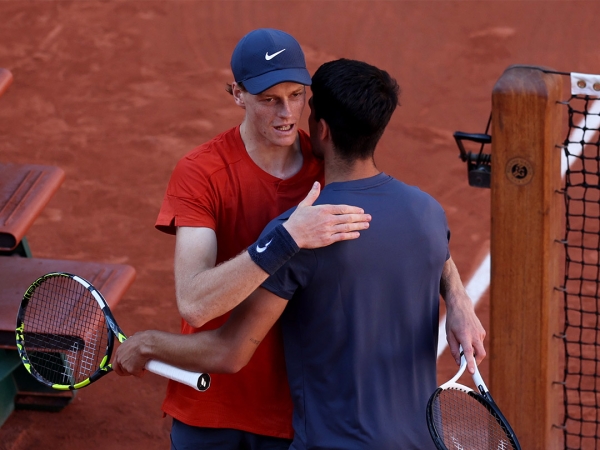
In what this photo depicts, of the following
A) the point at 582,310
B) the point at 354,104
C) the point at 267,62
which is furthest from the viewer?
the point at 582,310

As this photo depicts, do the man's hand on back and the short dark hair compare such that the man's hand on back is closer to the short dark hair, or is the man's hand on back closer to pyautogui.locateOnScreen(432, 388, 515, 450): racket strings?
the short dark hair

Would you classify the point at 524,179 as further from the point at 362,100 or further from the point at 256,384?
the point at 256,384

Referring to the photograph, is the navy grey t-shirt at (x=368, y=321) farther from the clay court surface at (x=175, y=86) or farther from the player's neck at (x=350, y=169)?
the clay court surface at (x=175, y=86)

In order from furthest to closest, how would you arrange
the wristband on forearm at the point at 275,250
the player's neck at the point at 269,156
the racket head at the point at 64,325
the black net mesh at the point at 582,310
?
the black net mesh at the point at 582,310 → the racket head at the point at 64,325 → the player's neck at the point at 269,156 → the wristband on forearm at the point at 275,250

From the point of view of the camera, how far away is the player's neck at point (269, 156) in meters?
3.39

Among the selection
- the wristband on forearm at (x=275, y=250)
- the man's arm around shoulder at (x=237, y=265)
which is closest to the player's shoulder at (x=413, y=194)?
the man's arm around shoulder at (x=237, y=265)

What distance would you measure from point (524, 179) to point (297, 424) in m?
1.26

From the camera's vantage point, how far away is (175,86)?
9406 mm

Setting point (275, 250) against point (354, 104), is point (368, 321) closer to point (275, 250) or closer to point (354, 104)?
point (275, 250)

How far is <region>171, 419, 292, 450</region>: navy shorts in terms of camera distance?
135 inches

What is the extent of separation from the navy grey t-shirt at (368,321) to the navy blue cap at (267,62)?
17.7 inches

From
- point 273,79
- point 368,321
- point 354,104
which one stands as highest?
point 273,79

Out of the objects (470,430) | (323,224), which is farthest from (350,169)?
(470,430)

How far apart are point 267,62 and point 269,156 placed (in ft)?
1.20
